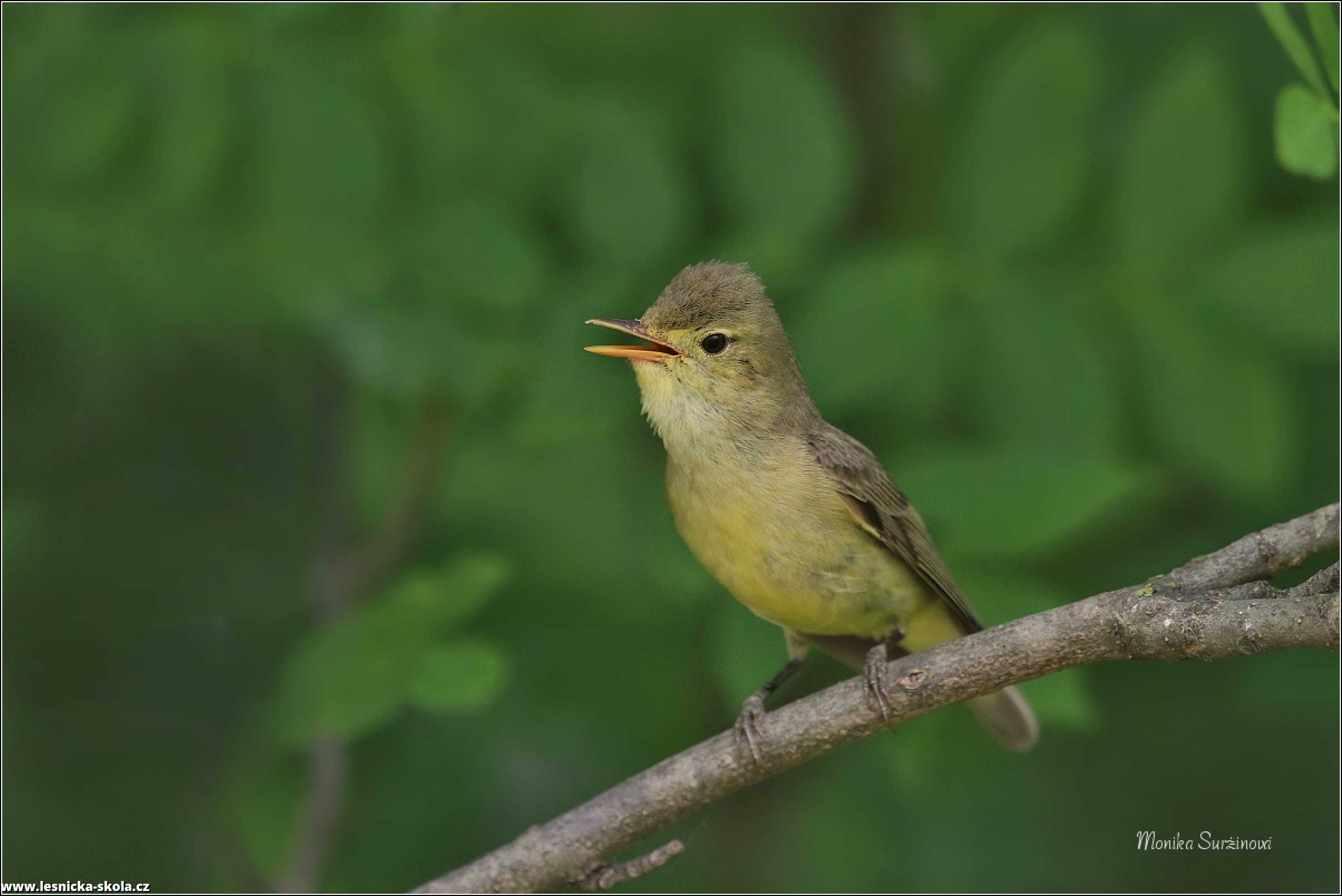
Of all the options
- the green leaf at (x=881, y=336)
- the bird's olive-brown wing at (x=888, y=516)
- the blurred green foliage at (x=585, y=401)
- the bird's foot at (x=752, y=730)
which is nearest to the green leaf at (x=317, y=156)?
the blurred green foliage at (x=585, y=401)

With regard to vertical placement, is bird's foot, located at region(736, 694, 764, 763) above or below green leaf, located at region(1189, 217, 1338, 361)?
below

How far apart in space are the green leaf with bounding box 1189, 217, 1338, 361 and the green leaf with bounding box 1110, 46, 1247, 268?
0.16 m

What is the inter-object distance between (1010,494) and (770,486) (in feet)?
2.61

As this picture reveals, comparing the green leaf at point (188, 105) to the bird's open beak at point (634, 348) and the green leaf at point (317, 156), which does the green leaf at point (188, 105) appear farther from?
the bird's open beak at point (634, 348)

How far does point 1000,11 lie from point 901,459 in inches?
107

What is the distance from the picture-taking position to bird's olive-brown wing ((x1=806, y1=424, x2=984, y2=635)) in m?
4.37

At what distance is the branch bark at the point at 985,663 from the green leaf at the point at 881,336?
1289 millimetres

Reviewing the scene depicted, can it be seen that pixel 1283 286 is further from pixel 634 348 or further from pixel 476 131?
pixel 476 131

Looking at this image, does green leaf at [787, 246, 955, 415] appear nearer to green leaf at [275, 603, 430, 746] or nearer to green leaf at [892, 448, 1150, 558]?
green leaf at [892, 448, 1150, 558]

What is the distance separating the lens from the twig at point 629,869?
3471mm

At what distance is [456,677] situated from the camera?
394cm

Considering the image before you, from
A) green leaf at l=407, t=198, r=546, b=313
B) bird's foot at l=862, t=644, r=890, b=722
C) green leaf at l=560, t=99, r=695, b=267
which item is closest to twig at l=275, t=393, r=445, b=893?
green leaf at l=407, t=198, r=546, b=313

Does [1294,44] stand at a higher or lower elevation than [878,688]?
higher

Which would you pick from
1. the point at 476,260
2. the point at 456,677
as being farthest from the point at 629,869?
the point at 476,260
